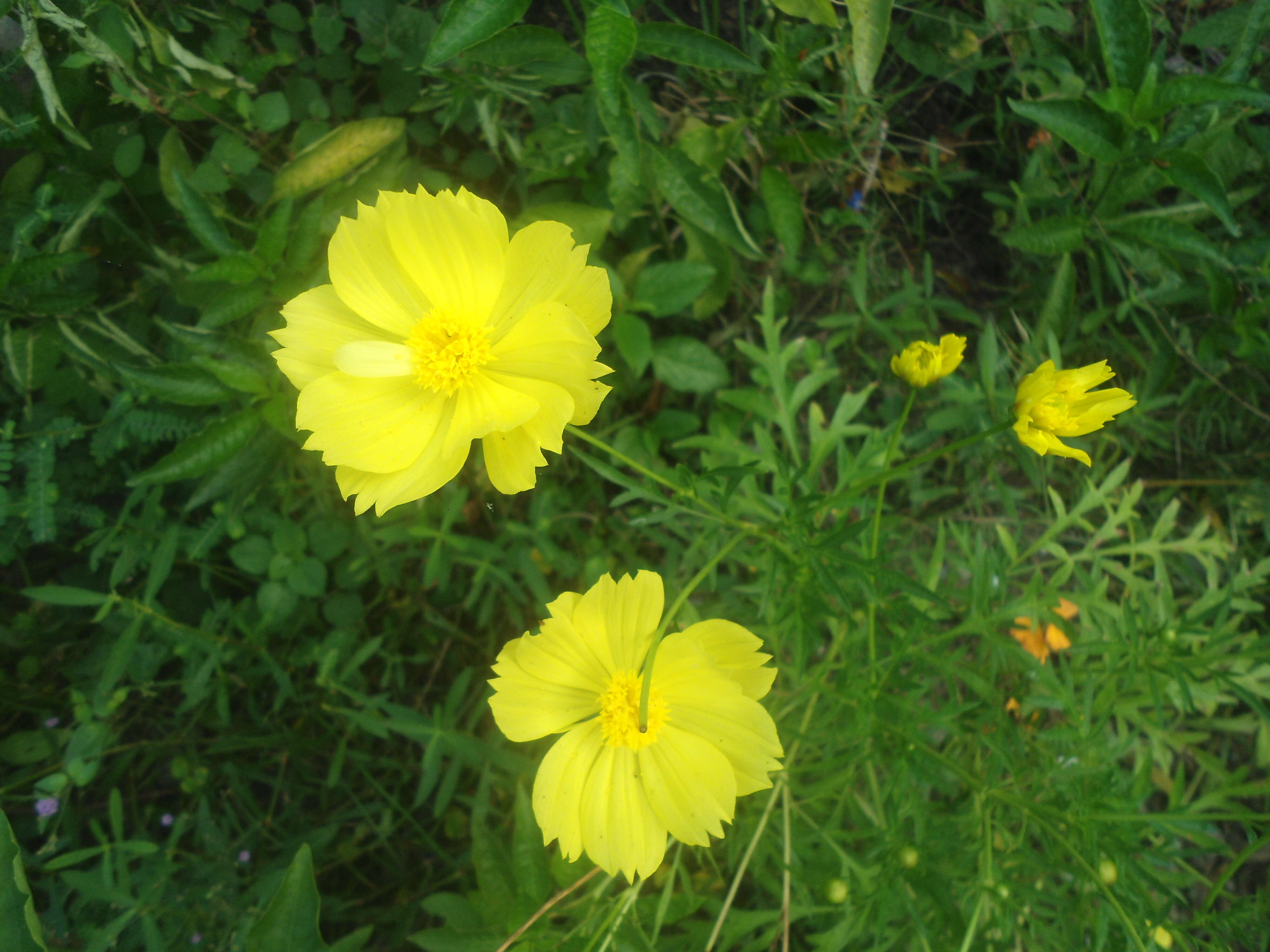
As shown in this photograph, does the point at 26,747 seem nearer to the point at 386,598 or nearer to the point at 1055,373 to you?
the point at 386,598

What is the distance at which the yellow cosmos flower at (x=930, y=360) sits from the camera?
1.19 meters

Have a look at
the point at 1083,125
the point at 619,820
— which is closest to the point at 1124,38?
the point at 1083,125

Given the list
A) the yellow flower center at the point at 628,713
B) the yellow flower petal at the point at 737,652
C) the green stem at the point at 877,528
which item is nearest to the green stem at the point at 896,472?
the green stem at the point at 877,528

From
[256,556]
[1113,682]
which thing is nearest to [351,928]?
[256,556]

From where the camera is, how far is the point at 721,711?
3.81 ft

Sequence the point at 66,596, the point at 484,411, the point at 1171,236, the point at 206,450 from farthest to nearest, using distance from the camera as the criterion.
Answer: the point at 1171,236 < the point at 66,596 < the point at 206,450 < the point at 484,411

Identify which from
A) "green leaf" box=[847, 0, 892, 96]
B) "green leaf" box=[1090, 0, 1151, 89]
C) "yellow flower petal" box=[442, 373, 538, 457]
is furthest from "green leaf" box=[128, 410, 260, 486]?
"green leaf" box=[1090, 0, 1151, 89]

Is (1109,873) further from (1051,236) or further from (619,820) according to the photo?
(1051,236)

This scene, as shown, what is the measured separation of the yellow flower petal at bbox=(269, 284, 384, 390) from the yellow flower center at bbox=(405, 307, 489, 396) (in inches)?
3.5

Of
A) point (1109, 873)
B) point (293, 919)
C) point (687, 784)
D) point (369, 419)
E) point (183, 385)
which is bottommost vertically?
point (1109, 873)

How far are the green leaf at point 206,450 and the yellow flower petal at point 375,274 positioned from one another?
476 millimetres

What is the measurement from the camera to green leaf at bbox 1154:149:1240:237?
1.48 meters

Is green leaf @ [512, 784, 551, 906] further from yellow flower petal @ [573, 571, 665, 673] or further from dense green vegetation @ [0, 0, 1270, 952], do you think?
yellow flower petal @ [573, 571, 665, 673]

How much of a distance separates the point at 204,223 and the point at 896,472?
1.32 meters
